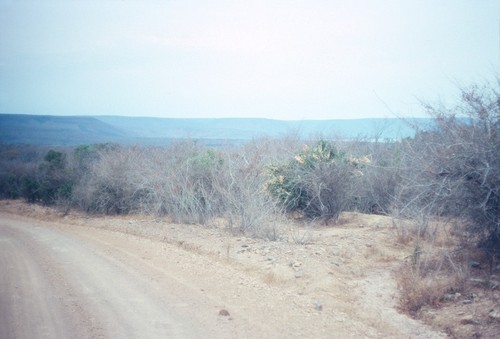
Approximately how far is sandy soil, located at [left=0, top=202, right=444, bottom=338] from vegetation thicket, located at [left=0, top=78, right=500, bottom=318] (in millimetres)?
933

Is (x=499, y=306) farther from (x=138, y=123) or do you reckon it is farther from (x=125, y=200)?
(x=138, y=123)

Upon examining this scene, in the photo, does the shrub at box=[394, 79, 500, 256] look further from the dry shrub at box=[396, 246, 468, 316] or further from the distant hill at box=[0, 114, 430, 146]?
the distant hill at box=[0, 114, 430, 146]

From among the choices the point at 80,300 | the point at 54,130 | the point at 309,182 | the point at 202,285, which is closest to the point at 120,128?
the point at 54,130

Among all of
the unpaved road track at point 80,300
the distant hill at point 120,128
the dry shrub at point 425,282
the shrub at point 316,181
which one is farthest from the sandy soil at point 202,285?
the distant hill at point 120,128

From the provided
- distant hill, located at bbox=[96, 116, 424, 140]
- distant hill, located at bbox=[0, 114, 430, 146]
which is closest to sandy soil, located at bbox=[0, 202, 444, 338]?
distant hill, located at bbox=[0, 114, 430, 146]

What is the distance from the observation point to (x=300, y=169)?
15875 mm

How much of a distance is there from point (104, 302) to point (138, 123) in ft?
413

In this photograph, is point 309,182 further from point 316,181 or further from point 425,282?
point 425,282

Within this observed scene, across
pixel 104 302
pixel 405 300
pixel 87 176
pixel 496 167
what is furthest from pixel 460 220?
pixel 87 176

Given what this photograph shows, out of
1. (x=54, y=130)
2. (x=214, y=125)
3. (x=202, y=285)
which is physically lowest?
(x=202, y=285)

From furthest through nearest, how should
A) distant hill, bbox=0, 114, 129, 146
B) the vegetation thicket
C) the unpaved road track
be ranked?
distant hill, bbox=0, 114, 129, 146 → the vegetation thicket → the unpaved road track

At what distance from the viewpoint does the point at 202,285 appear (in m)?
8.25

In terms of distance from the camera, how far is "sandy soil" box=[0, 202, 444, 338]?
6.20 meters

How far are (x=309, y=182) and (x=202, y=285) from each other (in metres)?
7.71
